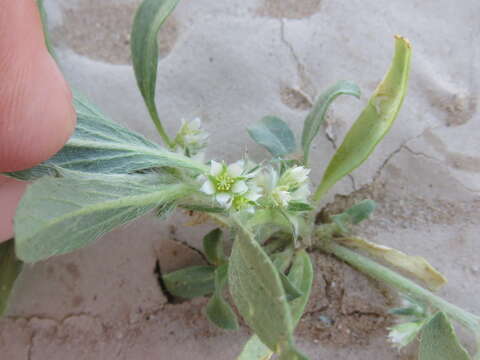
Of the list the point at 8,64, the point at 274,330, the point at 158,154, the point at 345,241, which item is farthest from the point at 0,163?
the point at 345,241

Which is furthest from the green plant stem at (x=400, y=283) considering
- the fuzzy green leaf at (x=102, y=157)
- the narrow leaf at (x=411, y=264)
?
the fuzzy green leaf at (x=102, y=157)

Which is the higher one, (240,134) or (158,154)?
(158,154)

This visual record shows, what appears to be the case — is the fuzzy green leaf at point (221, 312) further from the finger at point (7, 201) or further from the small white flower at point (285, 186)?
the finger at point (7, 201)

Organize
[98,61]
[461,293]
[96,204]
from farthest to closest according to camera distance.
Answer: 1. [98,61]
2. [461,293]
3. [96,204]

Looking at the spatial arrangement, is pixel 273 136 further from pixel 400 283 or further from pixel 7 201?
pixel 7 201

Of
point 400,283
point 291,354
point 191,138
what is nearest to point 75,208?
point 291,354

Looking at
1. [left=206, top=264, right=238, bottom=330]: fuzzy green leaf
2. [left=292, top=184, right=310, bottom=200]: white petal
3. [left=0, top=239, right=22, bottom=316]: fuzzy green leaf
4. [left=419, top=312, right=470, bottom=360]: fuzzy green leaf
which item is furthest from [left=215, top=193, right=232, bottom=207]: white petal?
[left=0, top=239, right=22, bottom=316]: fuzzy green leaf

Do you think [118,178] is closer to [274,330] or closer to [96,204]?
[96,204]
